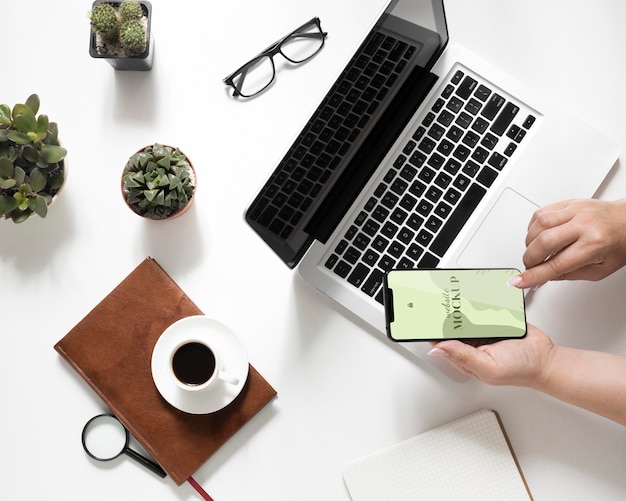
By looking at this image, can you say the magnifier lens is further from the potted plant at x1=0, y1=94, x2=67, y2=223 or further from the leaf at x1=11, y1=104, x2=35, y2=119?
the leaf at x1=11, y1=104, x2=35, y2=119

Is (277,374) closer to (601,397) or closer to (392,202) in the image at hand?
(392,202)

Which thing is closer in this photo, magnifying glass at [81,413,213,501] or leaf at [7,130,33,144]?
leaf at [7,130,33,144]

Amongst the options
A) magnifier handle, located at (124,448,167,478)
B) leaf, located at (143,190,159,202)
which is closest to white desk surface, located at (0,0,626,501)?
magnifier handle, located at (124,448,167,478)

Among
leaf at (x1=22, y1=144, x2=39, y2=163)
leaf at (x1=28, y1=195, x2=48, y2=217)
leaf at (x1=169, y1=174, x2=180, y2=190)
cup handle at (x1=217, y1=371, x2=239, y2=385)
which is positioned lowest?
cup handle at (x1=217, y1=371, x2=239, y2=385)

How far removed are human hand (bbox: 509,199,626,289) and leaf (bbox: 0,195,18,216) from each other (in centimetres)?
81

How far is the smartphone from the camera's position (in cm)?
100

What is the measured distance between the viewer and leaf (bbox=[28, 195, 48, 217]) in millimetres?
1021

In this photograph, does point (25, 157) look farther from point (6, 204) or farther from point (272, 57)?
point (272, 57)

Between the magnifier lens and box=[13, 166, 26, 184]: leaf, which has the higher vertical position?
box=[13, 166, 26, 184]: leaf

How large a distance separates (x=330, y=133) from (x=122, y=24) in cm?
41

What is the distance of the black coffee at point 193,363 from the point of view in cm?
108

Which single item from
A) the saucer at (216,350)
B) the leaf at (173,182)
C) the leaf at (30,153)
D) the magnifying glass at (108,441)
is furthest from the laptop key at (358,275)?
the leaf at (30,153)

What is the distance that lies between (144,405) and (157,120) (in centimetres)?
52

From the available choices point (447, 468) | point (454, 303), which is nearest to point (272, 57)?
point (454, 303)
